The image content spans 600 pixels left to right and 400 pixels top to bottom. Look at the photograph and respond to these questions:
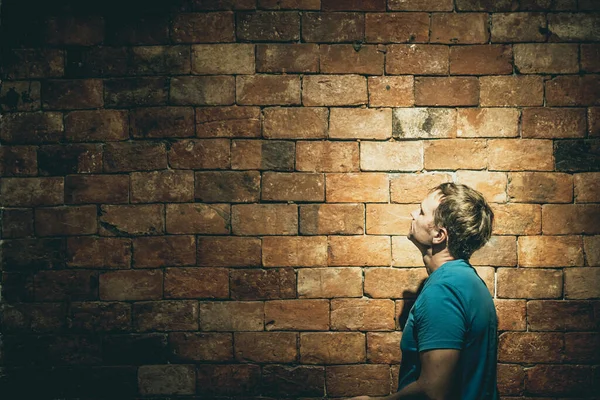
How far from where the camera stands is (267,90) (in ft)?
7.14

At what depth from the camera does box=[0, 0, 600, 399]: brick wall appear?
2139mm

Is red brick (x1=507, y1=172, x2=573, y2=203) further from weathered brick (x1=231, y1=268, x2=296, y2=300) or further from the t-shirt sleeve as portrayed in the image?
weathered brick (x1=231, y1=268, x2=296, y2=300)

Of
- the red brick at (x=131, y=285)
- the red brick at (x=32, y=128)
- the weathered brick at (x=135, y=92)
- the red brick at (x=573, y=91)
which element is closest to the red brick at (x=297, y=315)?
the red brick at (x=131, y=285)

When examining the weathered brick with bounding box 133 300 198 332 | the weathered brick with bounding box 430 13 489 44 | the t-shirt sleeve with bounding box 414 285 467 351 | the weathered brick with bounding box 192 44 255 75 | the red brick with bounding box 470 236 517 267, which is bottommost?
the weathered brick with bounding box 133 300 198 332

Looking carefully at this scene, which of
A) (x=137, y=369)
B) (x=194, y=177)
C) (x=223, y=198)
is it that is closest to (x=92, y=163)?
(x=194, y=177)

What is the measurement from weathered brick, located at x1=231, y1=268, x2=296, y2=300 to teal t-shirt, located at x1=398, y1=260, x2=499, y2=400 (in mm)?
707

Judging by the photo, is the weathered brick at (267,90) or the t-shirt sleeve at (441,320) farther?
the weathered brick at (267,90)

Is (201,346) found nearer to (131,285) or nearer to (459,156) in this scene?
(131,285)

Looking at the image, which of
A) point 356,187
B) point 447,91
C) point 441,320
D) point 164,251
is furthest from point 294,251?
point 447,91

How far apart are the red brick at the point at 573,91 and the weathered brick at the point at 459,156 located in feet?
1.49

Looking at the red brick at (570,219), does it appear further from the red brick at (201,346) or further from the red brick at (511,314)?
the red brick at (201,346)

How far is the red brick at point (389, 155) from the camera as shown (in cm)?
215

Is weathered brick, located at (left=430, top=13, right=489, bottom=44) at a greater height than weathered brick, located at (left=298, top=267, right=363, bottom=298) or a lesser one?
greater

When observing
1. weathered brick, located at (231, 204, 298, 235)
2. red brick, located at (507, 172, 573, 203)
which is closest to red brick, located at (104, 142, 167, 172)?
weathered brick, located at (231, 204, 298, 235)
